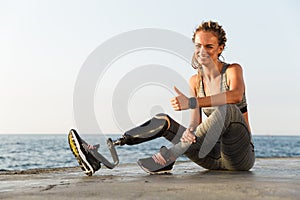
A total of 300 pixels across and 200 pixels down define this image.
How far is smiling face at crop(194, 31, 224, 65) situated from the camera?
392cm

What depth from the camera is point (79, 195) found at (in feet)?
7.95

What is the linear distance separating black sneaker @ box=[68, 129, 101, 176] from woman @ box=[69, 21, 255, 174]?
14.3 inches

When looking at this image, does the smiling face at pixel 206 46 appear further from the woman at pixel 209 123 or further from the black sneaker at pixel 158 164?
the black sneaker at pixel 158 164

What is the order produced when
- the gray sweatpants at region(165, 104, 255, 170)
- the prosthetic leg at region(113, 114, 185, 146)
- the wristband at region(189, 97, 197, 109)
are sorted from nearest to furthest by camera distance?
1. the gray sweatpants at region(165, 104, 255, 170)
2. the wristband at region(189, 97, 197, 109)
3. the prosthetic leg at region(113, 114, 185, 146)

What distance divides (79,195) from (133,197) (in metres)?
0.37

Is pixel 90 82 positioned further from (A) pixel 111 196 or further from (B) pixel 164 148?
(A) pixel 111 196

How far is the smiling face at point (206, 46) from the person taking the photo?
392cm

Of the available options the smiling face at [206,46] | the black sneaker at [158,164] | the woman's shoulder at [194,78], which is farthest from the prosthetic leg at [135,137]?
the smiling face at [206,46]

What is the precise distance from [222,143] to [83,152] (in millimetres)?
1341

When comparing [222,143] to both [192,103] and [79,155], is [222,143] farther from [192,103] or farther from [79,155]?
[79,155]

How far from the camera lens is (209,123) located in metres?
3.42

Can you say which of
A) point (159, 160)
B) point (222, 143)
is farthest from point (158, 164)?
point (222, 143)

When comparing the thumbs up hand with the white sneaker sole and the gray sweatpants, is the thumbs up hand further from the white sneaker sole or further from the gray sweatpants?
the white sneaker sole

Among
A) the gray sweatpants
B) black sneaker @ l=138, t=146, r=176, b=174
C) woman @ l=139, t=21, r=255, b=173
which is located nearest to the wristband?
woman @ l=139, t=21, r=255, b=173
